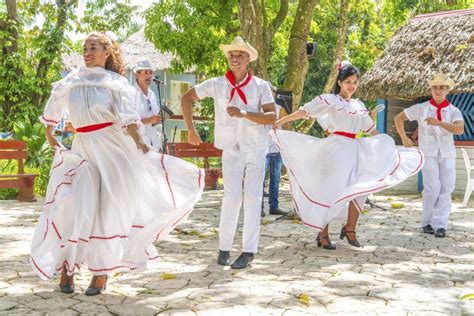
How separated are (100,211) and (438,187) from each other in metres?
4.77

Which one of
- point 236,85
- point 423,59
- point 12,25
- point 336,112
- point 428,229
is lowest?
point 428,229

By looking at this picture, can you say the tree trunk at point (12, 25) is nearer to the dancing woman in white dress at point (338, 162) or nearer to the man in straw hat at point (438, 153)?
the man in straw hat at point (438, 153)

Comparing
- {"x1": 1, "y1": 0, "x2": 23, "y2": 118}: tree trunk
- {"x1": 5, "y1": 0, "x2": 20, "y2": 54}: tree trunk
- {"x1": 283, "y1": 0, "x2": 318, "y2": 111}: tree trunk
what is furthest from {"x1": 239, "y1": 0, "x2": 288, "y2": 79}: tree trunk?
{"x1": 5, "y1": 0, "x2": 20, "y2": 54}: tree trunk

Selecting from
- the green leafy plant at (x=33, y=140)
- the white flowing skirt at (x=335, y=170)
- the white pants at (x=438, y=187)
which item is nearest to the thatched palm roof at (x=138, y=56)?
the green leafy plant at (x=33, y=140)

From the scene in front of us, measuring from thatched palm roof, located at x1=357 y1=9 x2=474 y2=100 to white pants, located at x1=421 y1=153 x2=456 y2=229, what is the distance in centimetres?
542

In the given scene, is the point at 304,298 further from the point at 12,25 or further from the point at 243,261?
the point at 12,25

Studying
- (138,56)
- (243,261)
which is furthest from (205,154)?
(138,56)

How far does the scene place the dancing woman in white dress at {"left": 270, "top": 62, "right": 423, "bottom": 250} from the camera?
673cm

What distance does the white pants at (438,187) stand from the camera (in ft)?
27.0

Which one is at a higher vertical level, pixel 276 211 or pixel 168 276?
pixel 168 276

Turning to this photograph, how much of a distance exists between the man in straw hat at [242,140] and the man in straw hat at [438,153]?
2817mm

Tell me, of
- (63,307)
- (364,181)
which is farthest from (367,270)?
(63,307)

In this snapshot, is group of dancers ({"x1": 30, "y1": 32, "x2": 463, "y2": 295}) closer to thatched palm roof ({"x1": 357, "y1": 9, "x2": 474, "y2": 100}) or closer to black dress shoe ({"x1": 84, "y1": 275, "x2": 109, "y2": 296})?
black dress shoe ({"x1": 84, "y1": 275, "x2": 109, "y2": 296})

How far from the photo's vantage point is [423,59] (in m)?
14.7
